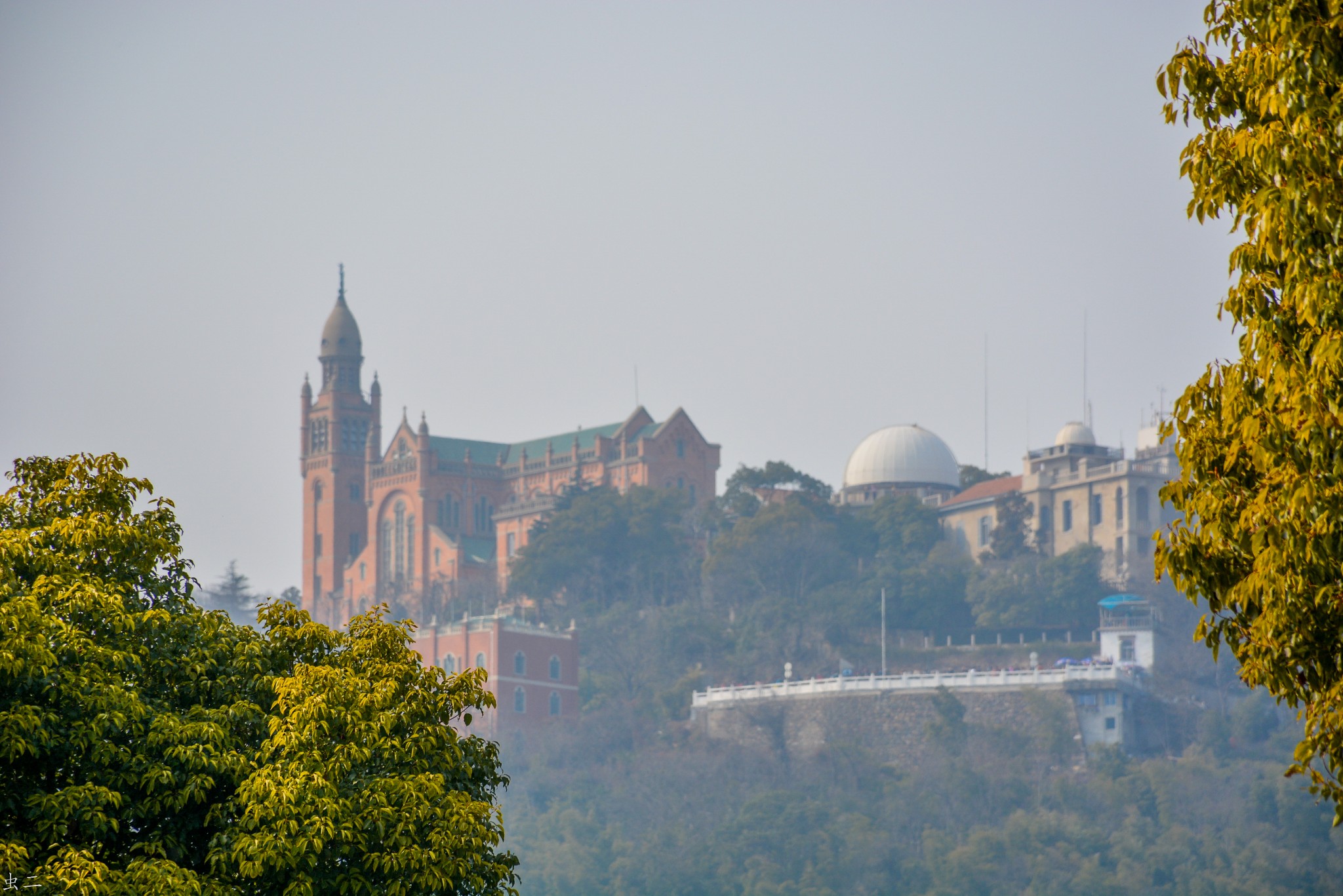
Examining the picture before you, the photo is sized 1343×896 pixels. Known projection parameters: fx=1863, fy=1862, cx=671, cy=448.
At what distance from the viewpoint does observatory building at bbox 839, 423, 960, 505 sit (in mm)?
105062

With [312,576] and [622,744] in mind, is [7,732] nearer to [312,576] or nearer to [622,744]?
[622,744]

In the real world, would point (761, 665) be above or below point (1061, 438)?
below

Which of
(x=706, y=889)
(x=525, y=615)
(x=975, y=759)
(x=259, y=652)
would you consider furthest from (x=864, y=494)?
(x=259, y=652)

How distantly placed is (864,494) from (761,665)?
17959mm

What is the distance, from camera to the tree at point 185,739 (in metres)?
13.9

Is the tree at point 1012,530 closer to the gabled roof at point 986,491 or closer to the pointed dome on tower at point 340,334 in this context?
the gabled roof at point 986,491

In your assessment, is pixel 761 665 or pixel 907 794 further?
pixel 761 665

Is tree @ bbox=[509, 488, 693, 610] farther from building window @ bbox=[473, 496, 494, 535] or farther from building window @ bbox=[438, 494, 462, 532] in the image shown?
building window @ bbox=[473, 496, 494, 535]

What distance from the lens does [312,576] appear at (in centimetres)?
11069

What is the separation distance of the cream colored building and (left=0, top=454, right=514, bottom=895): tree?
76127 mm

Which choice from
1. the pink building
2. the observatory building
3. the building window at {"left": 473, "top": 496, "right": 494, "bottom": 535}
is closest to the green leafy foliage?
the observatory building

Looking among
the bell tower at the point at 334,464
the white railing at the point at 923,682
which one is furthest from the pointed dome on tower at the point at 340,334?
the white railing at the point at 923,682

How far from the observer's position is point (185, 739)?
1462cm

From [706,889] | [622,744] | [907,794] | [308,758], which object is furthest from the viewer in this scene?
[622,744]
